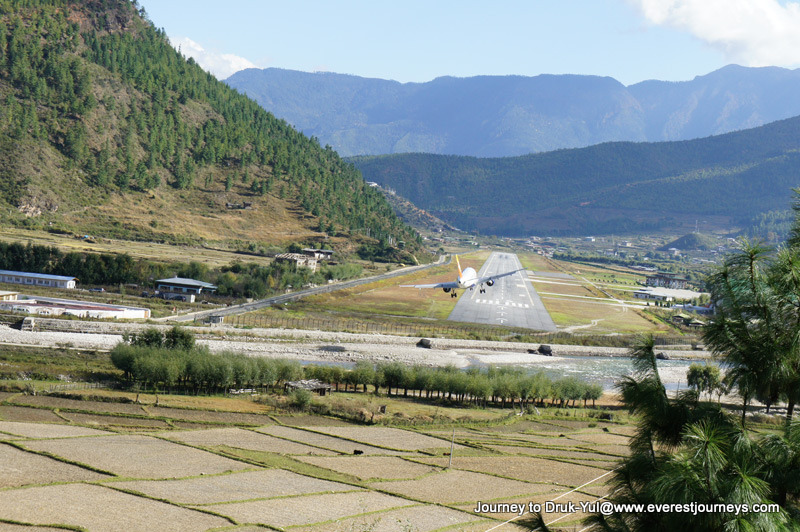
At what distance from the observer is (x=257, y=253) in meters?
164

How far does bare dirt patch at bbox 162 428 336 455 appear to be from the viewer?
41875 millimetres

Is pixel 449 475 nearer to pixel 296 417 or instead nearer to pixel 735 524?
pixel 296 417

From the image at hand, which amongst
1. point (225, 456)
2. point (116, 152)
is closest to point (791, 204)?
point (225, 456)

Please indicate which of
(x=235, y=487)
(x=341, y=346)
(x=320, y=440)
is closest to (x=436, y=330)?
(x=341, y=346)

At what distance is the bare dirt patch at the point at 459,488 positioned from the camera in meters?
34.6

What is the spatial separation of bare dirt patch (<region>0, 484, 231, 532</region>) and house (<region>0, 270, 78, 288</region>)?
8165cm

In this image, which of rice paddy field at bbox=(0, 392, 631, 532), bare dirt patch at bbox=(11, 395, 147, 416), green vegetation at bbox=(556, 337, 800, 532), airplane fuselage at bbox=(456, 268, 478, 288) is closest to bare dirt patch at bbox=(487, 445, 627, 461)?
rice paddy field at bbox=(0, 392, 631, 532)

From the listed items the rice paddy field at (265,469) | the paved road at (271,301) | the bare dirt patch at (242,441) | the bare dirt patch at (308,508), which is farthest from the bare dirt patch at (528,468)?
the paved road at (271,301)

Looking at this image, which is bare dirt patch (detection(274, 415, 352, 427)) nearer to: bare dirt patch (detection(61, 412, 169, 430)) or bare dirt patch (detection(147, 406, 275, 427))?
bare dirt patch (detection(147, 406, 275, 427))

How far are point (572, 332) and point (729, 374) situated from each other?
98.6 meters

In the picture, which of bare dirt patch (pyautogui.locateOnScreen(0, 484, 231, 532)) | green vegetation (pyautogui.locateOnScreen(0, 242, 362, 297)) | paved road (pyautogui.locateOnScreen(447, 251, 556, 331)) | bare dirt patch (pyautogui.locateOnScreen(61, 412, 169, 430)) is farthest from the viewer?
paved road (pyautogui.locateOnScreen(447, 251, 556, 331))

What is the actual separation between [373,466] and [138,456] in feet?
37.9

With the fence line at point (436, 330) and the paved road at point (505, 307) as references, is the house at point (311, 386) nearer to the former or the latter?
the fence line at point (436, 330)

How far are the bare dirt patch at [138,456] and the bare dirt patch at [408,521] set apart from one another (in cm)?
918
